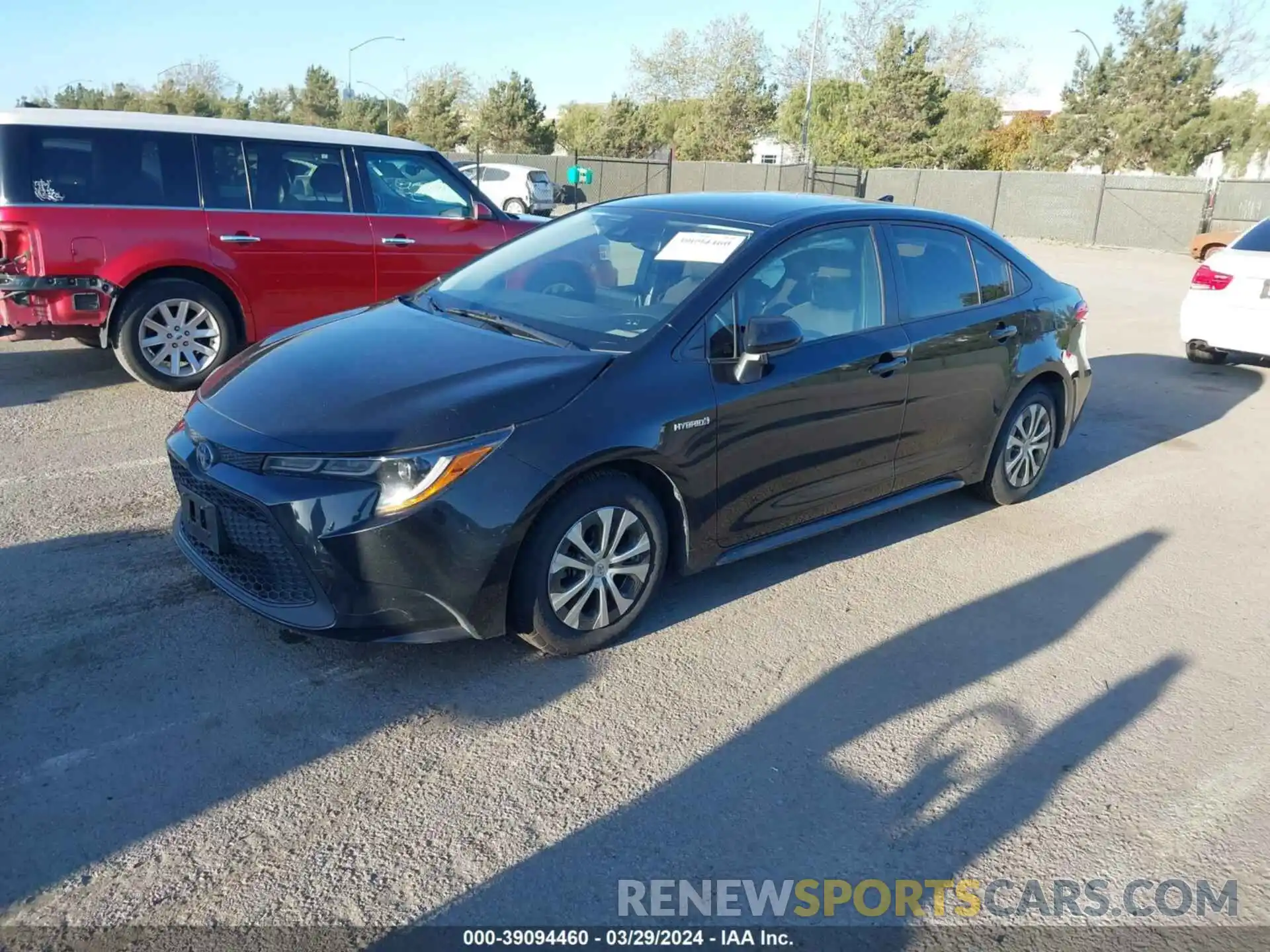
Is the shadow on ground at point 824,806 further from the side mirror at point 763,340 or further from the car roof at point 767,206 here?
the car roof at point 767,206

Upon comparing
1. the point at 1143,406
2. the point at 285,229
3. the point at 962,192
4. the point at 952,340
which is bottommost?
the point at 1143,406

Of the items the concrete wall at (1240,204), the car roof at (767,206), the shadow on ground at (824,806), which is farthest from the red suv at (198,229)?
the concrete wall at (1240,204)

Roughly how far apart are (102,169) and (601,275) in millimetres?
4239

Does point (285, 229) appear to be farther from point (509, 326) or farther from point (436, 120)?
point (436, 120)

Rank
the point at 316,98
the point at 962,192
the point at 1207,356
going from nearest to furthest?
the point at 1207,356, the point at 962,192, the point at 316,98

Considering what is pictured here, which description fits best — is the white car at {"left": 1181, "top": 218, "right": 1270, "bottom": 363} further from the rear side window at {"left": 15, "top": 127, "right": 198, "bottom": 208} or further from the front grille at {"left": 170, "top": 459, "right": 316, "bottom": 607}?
the front grille at {"left": 170, "top": 459, "right": 316, "bottom": 607}

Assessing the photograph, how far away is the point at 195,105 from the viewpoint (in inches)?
2138

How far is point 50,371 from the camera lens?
7527 millimetres

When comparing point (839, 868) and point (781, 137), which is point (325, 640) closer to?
point (839, 868)

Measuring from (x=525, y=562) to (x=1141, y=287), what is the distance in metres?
17.3

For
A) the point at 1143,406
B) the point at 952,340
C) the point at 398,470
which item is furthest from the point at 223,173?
the point at 1143,406

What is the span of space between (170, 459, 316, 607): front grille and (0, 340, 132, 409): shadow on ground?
4.15 metres

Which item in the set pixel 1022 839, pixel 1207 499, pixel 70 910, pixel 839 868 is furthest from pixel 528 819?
pixel 1207 499

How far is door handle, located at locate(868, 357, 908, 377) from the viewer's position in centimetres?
453
